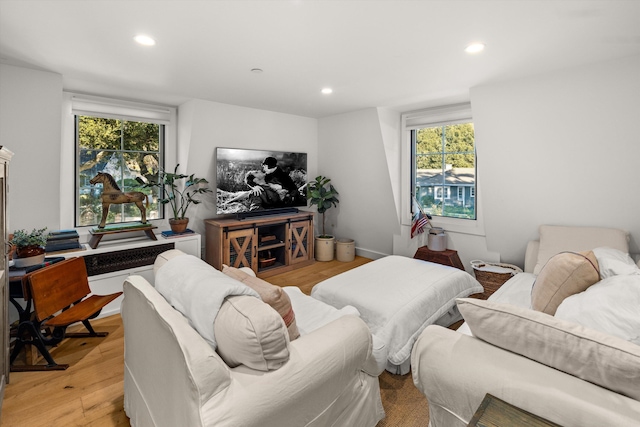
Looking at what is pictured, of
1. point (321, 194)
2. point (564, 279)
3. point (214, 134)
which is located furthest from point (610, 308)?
point (214, 134)

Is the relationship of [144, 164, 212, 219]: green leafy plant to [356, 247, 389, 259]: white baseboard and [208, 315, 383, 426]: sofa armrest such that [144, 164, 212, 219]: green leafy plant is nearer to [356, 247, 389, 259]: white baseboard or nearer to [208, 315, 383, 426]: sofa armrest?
[356, 247, 389, 259]: white baseboard

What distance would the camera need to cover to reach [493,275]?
330cm

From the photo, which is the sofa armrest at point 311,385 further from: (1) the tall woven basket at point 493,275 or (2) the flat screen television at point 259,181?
(2) the flat screen television at point 259,181

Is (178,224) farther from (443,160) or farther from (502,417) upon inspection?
(502,417)

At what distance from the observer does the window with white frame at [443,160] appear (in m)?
4.05

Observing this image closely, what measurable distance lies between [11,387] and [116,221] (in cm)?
A: 209

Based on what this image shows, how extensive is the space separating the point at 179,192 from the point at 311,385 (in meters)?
3.44

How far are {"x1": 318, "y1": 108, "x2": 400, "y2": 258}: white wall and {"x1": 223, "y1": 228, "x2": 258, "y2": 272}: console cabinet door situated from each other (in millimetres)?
1668

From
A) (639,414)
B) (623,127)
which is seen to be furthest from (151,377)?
(623,127)

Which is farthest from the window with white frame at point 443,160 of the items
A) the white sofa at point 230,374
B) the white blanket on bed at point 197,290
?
the white blanket on bed at point 197,290

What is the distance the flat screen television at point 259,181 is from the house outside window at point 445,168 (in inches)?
67.9

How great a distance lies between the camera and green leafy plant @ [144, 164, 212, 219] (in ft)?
12.8

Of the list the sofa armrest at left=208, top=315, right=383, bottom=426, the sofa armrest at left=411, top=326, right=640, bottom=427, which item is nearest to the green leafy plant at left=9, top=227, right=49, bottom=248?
the sofa armrest at left=208, top=315, right=383, bottom=426

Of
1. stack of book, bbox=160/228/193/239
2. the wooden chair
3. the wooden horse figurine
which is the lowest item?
the wooden chair
